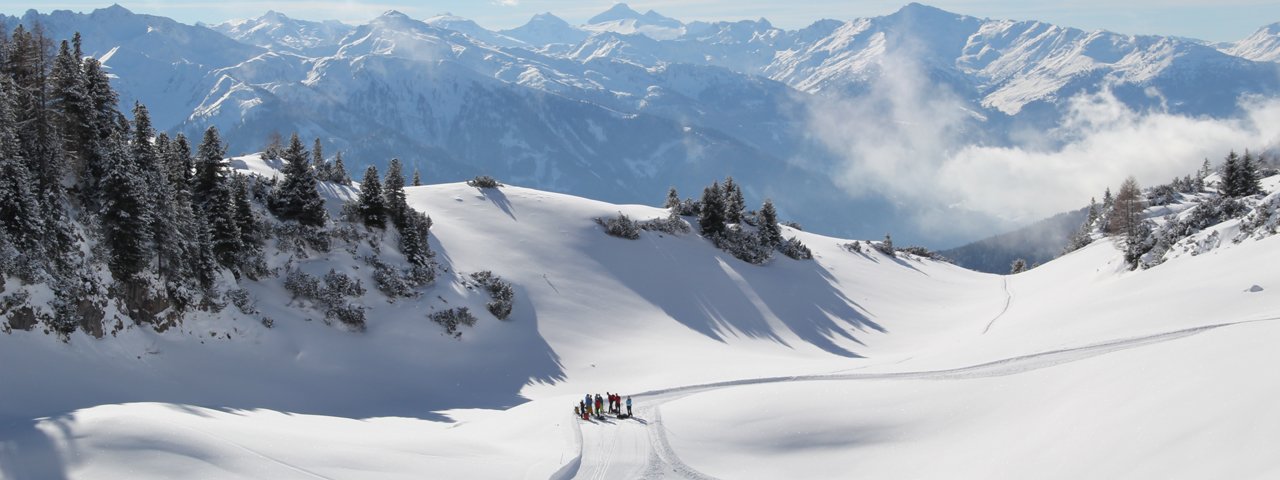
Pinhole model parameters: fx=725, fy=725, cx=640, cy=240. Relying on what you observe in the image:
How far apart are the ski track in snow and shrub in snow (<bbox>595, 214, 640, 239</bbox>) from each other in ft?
109

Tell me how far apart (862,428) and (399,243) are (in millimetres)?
36862

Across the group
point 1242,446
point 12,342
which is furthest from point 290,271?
point 1242,446

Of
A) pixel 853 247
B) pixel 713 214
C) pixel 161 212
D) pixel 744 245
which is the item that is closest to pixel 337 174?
pixel 161 212

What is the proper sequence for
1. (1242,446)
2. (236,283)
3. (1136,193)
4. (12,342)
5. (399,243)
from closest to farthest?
(1242,446) → (12,342) → (236,283) → (399,243) → (1136,193)

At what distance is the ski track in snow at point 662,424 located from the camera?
24047 mm

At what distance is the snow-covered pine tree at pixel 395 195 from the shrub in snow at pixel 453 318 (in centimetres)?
986

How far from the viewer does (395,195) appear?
54094 millimetres

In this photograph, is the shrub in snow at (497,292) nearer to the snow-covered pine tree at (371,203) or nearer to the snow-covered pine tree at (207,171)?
the snow-covered pine tree at (371,203)

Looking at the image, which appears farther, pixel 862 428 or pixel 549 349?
pixel 549 349

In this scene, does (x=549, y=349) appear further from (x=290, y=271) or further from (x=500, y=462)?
(x=500, y=462)

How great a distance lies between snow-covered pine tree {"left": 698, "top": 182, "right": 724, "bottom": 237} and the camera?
7288cm

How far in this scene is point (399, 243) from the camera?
52312mm

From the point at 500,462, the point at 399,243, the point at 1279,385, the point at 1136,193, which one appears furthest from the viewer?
the point at 1136,193

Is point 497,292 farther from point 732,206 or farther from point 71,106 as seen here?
point 732,206
